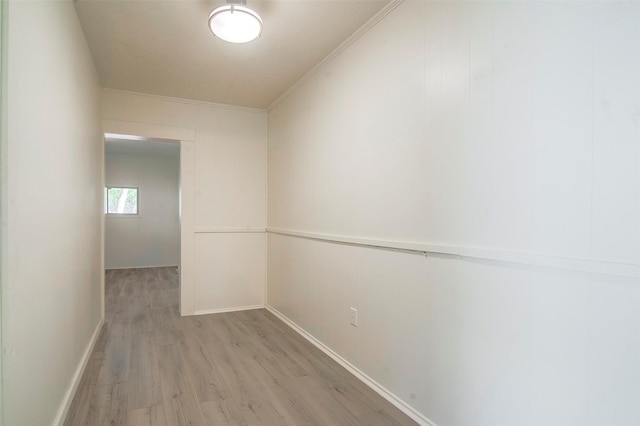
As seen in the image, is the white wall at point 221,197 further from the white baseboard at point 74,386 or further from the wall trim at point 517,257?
the wall trim at point 517,257

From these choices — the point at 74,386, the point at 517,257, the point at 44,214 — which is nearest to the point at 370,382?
the point at 517,257

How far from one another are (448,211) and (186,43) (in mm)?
2215

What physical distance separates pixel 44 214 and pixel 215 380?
145 centimetres

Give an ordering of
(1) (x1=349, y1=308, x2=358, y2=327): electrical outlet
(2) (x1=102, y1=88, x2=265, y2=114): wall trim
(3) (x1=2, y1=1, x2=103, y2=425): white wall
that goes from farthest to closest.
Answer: (2) (x1=102, y1=88, x2=265, y2=114): wall trim
(1) (x1=349, y1=308, x2=358, y2=327): electrical outlet
(3) (x1=2, y1=1, x2=103, y2=425): white wall

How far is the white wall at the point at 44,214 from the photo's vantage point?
3.95 ft

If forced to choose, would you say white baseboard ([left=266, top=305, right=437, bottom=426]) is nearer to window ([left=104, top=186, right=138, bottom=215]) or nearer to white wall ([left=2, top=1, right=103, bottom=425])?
white wall ([left=2, top=1, right=103, bottom=425])

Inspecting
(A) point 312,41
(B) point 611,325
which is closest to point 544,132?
(B) point 611,325

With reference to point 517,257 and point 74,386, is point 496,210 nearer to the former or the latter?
point 517,257

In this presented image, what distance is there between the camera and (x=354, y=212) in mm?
2469

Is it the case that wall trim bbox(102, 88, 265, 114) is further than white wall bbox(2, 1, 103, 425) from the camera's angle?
Yes

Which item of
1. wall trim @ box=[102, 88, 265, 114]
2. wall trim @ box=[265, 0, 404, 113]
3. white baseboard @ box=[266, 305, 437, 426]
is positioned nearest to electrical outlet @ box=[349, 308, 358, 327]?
white baseboard @ box=[266, 305, 437, 426]

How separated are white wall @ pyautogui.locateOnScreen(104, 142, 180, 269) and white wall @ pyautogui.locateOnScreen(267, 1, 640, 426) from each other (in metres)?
5.89

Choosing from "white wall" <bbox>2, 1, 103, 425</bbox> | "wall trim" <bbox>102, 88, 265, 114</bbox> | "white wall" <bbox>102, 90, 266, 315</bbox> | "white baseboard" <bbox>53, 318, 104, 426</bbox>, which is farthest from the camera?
"white wall" <bbox>102, 90, 266, 315</bbox>

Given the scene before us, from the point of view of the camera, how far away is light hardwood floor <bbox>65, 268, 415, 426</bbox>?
193cm
